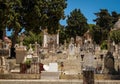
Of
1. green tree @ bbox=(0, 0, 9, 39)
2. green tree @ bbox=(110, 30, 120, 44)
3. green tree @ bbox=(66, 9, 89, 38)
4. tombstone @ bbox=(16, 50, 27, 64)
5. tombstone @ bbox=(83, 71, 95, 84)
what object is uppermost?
green tree @ bbox=(66, 9, 89, 38)

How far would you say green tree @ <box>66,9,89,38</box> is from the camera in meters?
97.9

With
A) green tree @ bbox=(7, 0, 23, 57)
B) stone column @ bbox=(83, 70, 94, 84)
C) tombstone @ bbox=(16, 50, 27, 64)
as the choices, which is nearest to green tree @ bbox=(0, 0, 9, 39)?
green tree @ bbox=(7, 0, 23, 57)

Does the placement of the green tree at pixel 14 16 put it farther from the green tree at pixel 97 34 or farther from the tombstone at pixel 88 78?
the green tree at pixel 97 34

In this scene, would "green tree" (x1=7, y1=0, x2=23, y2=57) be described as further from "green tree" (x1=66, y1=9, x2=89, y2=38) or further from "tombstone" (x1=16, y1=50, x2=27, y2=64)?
"green tree" (x1=66, y1=9, x2=89, y2=38)

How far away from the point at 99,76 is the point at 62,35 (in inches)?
3116

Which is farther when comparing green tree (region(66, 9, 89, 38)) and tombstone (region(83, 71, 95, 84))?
green tree (region(66, 9, 89, 38))

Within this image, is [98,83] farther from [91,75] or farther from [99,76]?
[99,76]

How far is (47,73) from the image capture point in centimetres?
1850

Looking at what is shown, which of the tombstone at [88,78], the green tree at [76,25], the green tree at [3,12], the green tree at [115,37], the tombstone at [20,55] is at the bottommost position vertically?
the tombstone at [88,78]

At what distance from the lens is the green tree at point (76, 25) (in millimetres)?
97938

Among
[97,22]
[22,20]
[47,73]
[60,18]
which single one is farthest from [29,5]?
[97,22]

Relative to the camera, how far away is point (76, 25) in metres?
98.7

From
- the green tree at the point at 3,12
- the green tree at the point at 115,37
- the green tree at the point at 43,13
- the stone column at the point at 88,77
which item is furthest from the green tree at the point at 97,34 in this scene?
the stone column at the point at 88,77

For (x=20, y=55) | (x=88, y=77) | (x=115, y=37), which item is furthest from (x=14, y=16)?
(x=115, y=37)
